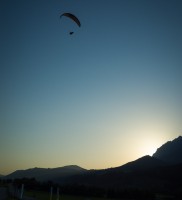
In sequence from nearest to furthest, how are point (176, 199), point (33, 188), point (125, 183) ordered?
point (176, 199)
point (33, 188)
point (125, 183)

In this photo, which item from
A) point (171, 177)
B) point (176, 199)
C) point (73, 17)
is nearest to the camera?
point (73, 17)

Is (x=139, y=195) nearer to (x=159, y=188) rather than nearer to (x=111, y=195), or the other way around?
(x=111, y=195)

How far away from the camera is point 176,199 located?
313 ft

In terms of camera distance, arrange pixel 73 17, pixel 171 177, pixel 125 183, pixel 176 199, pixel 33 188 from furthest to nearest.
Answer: pixel 125 183 → pixel 171 177 → pixel 33 188 → pixel 176 199 → pixel 73 17

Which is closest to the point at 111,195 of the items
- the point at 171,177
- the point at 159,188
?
the point at 159,188

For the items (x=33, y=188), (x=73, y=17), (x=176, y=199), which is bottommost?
(x=176, y=199)

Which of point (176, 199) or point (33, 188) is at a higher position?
point (33, 188)

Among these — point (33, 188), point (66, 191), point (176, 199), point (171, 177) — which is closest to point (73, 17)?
point (66, 191)

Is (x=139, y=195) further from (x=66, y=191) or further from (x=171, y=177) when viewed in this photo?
(x=171, y=177)

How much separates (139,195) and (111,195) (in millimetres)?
10296

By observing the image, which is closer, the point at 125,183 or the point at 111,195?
the point at 111,195

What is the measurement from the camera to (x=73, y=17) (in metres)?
36.5

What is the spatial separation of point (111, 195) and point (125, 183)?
9463 cm

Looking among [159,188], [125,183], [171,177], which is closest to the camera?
[159,188]
